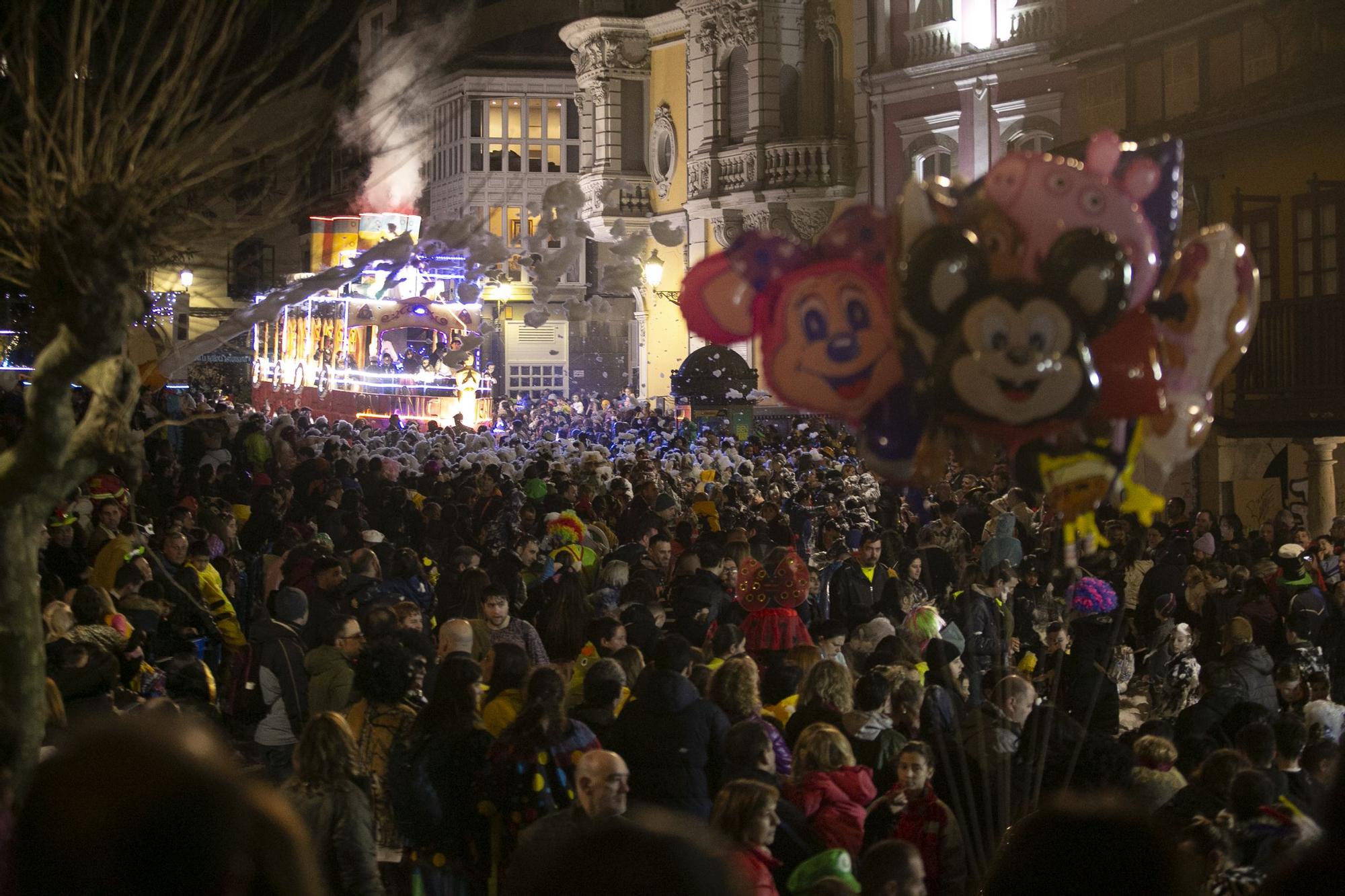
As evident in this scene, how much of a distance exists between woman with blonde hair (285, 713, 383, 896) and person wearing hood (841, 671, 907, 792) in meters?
2.02

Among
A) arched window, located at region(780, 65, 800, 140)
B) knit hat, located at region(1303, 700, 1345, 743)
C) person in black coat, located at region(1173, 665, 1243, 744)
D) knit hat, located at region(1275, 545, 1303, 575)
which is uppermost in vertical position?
arched window, located at region(780, 65, 800, 140)

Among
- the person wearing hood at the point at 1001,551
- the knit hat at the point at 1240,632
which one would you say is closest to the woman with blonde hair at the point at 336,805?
the knit hat at the point at 1240,632

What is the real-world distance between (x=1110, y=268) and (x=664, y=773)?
2541mm

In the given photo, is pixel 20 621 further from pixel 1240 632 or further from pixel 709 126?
pixel 709 126

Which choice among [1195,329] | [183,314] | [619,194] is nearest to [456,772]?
[1195,329]

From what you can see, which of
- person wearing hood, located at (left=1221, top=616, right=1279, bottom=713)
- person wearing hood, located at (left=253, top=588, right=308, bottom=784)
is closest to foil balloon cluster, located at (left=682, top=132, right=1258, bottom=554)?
person wearing hood, located at (left=1221, top=616, right=1279, bottom=713)

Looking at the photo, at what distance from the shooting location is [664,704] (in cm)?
599

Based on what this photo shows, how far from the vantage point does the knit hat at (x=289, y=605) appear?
308 inches

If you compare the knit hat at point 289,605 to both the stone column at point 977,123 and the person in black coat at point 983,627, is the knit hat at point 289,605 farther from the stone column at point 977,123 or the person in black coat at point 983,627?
the stone column at point 977,123

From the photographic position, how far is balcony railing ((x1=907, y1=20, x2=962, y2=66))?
2958 centimetres

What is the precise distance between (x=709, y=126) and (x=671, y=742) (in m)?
30.3

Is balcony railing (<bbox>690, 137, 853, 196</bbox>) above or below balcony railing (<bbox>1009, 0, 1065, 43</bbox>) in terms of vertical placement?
below

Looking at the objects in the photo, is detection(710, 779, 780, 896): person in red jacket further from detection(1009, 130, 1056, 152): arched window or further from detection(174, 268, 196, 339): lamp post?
detection(174, 268, 196, 339): lamp post

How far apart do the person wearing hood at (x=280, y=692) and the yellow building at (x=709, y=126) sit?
70.8 ft
